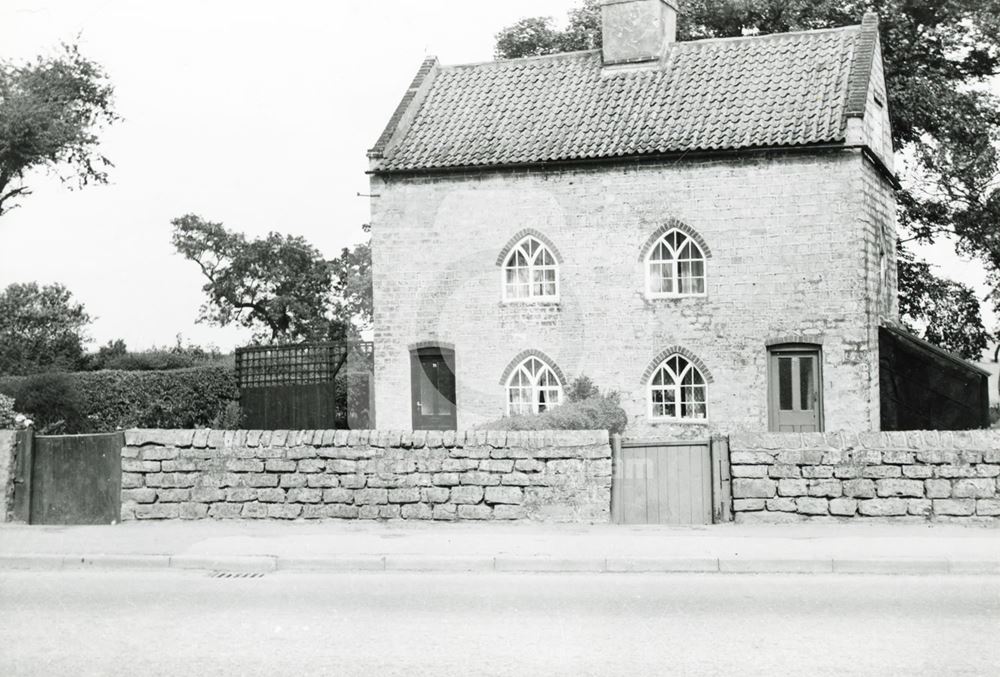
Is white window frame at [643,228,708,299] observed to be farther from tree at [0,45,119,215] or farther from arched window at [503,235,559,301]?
tree at [0,45,119,215]

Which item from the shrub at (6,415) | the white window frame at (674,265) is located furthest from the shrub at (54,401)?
the white window frame at (674,265)

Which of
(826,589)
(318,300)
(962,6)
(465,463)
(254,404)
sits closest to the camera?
(826,589)

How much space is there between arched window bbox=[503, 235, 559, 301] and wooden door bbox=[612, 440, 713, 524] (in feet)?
41.6

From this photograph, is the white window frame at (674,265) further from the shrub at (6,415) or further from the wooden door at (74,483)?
the wooden door at (74,483)

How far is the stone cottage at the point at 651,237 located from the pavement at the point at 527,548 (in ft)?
38.4

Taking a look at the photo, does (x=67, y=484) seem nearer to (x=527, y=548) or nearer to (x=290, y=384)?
(x=527, y=548)

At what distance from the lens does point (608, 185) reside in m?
26.0

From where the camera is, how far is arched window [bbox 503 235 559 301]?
86.8 ft

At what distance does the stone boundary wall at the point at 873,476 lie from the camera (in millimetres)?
13328

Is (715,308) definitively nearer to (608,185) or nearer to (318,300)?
(608,185)

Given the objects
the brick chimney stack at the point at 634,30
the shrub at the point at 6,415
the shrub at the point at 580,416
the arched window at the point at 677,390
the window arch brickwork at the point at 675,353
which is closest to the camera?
the shrub at the point at 580,416

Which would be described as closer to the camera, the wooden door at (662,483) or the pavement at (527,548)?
the pavement at (527,548)

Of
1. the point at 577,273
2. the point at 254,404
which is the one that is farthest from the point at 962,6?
the point at 254,404

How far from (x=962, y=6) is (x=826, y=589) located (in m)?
26.5
